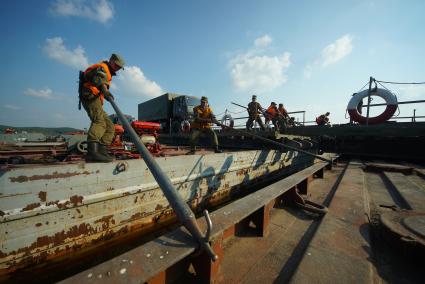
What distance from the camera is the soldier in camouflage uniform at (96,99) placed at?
3.12 metres

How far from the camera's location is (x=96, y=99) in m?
3.28

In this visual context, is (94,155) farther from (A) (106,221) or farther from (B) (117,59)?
(B) (117,59)

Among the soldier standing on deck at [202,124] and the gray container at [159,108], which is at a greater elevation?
the gray container at [159,108]

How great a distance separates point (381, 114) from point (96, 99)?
13493 mm

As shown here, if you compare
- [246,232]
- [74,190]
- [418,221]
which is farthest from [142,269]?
[418,221]

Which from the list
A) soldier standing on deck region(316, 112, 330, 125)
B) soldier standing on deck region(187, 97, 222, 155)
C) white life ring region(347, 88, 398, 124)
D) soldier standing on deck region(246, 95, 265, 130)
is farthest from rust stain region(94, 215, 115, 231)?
soldier standing on deck region(316, 112, 330, 125)

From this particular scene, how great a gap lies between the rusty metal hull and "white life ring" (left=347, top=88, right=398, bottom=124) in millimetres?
11365

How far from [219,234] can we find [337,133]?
11839mm

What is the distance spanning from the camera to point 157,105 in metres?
19.3

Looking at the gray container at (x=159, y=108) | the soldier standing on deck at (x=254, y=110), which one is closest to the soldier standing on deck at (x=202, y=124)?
the soldier standing on deck at (x=254, y=110)

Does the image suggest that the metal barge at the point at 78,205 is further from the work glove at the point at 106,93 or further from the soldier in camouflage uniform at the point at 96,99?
the work glove at the point at 106,93

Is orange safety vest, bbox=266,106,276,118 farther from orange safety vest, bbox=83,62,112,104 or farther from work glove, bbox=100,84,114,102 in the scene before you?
work glove, bbox=100,84,114,102

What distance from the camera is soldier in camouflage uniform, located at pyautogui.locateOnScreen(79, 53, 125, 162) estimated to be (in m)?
3.12

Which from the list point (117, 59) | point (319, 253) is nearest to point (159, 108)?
point (117, 59)
